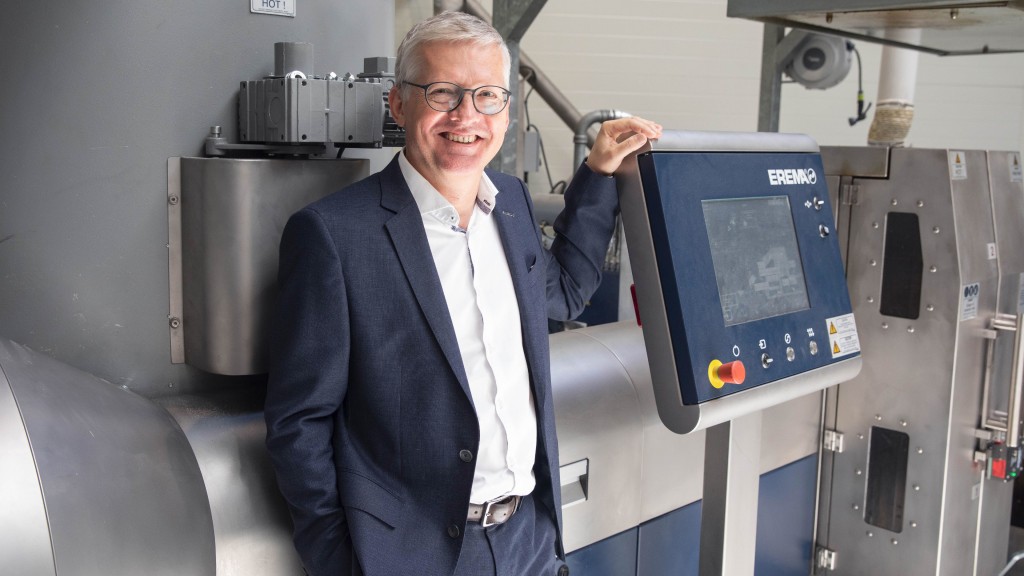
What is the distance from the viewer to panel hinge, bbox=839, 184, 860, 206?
2623mm

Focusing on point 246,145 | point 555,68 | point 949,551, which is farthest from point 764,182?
point 555,68

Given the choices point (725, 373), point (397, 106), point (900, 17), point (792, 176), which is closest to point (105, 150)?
point (397, 106)

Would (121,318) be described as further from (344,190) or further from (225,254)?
(344,190)

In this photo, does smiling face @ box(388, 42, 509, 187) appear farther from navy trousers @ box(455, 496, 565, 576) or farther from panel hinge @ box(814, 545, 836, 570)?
panel hinge @ box(814, 545, 836, 570)

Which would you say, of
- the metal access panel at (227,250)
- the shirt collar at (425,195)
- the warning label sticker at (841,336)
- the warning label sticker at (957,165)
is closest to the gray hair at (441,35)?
the shirt collar at (425,195)

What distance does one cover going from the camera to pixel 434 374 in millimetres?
1406

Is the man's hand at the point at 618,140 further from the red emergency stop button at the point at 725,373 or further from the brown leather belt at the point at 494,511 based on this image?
the brown leather belt at the point at 494,511

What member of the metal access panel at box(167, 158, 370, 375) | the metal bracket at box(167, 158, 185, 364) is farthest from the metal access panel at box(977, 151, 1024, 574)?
the metal bracket at box(167, 158, 185, 364)

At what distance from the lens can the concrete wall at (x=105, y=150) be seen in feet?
4.56

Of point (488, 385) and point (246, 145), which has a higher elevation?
point (246, 145)

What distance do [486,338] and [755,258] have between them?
59 centimetres

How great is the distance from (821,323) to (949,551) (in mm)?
1118

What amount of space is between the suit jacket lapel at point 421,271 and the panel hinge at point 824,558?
177cm

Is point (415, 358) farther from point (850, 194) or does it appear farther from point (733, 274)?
point (850, 194)
